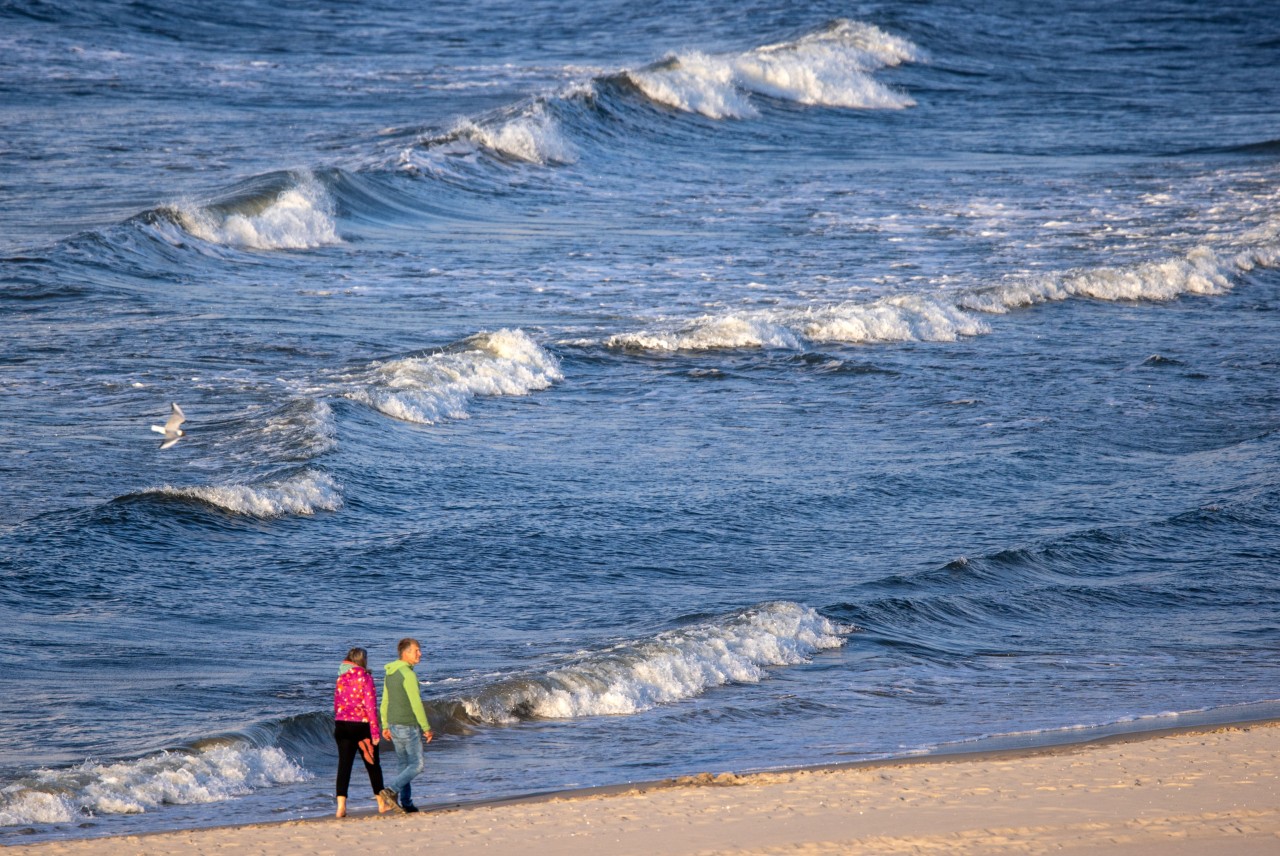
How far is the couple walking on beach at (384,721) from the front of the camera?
8.02 m

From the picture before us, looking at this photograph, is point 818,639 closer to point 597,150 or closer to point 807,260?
point 807,260

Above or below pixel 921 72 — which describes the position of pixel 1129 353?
below

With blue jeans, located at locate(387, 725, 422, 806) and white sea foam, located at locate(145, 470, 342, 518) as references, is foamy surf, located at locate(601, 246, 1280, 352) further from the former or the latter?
blue jeans, located at locate(387, 725, 422, 806)

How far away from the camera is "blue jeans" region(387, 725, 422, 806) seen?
Answer: 8094 mm

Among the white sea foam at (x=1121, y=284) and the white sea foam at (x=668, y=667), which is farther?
the white sea foam at (x=1121, y=284)

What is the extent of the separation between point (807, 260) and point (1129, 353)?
5114 mm

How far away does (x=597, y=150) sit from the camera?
98.5ft

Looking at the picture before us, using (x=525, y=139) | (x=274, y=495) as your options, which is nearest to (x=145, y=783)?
(x=274, y=495)

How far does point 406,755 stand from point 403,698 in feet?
1.00

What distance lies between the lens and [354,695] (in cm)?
802

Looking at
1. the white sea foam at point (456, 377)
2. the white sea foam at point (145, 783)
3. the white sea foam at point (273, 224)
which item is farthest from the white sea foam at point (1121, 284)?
the white sea foam at point (145, 783)

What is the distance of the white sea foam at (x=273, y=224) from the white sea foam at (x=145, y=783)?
14.1 meters

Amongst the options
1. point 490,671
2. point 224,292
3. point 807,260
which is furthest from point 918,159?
point 490,671

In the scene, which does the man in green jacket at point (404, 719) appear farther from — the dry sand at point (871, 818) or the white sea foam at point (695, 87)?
the white sea foam at point (695, 87)
